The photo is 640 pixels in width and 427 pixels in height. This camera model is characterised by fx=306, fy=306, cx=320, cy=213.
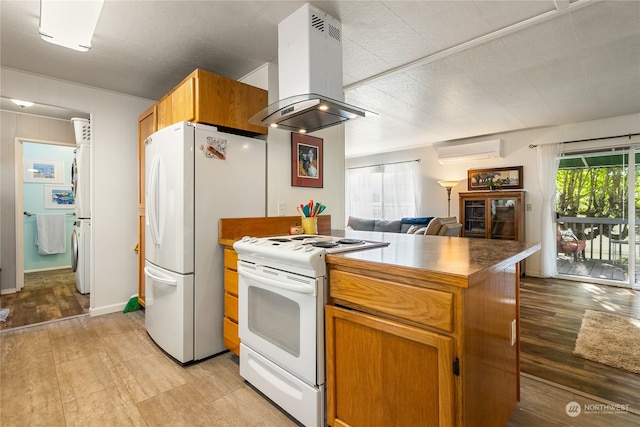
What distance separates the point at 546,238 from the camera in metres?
4.63

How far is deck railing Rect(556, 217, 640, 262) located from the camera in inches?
164

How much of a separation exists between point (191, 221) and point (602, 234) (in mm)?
5421

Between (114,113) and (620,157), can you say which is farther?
(620,157)

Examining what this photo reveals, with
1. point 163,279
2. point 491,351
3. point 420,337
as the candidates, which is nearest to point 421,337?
point 420,337

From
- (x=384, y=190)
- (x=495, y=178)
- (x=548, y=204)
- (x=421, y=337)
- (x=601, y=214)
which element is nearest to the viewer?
(x=421, y=337)

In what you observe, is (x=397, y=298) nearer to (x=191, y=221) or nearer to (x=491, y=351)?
(x=491, y=351)

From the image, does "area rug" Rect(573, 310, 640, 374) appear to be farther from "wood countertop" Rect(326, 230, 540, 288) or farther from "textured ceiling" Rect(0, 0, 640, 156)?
"textured ceiling" Rect(0, 0, 640, 156)

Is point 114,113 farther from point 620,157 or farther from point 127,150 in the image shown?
point 620,157

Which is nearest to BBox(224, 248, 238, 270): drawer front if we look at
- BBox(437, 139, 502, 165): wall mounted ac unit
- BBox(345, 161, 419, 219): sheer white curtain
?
BBox(437, 139, 502, 165): wall mounted ac unit

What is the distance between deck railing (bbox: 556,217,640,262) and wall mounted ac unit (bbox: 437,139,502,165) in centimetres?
141

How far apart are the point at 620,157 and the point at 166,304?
227 inches

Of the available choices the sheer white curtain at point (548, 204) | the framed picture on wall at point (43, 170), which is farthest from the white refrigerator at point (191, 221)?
the sheer white curtain at point (548, 204)

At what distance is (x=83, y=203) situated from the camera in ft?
11.7

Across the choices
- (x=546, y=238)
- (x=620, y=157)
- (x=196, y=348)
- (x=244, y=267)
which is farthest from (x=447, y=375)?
(x=620, y=157)
